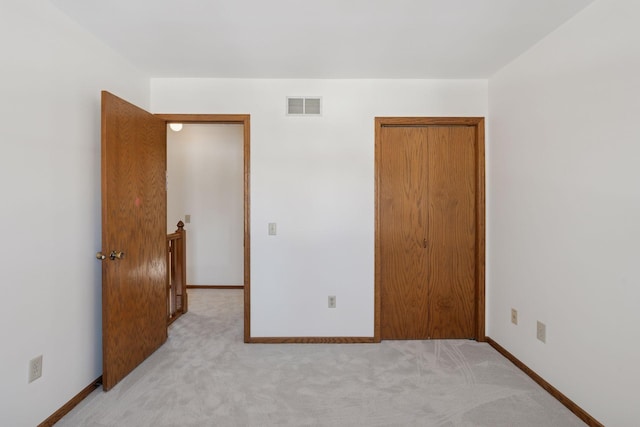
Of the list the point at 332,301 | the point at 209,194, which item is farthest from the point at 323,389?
the point at 209,194

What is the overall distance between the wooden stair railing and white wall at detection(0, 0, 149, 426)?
1.32 metres

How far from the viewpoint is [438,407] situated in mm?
1950

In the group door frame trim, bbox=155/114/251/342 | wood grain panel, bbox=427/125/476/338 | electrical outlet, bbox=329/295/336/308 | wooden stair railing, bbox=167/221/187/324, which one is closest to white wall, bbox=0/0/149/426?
door frame trim, bbox=155/114/251/342

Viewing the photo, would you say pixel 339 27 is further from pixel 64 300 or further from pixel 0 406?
pixel 0 406

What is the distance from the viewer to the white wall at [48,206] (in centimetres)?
156

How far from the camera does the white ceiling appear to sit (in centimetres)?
183

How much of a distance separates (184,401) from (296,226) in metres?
1.53

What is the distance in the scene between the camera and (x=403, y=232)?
2932mm

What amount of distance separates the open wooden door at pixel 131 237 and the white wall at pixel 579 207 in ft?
9.61

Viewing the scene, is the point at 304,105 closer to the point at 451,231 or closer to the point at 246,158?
the point at 246,158

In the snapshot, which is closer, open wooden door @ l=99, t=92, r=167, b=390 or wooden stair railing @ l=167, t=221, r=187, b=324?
open wooden door @ l=99, t=92, r=167, b=390

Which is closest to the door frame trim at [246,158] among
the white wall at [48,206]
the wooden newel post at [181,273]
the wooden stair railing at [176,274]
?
the white wall at [48,206]

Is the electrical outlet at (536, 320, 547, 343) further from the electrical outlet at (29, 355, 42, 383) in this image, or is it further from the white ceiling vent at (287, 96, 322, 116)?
the electrical outlet at (29, 355, 42, 383)

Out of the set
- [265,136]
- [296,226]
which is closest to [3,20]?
[265,136]
